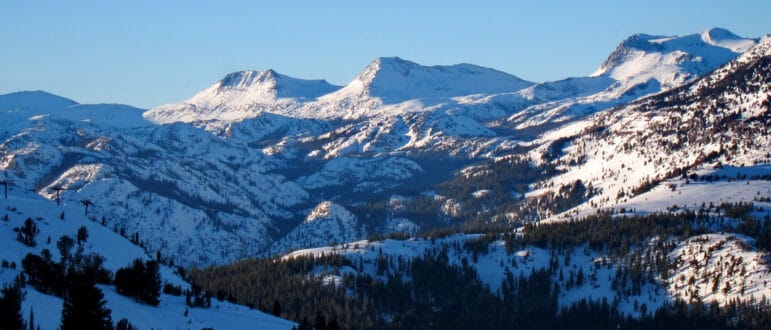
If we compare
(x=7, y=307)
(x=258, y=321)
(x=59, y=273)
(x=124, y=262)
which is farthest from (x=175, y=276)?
(x=7, y=307)

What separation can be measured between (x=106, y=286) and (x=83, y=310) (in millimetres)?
22921

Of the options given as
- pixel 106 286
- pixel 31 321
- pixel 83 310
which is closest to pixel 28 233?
pixel 106 286

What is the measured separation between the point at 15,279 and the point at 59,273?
698cm

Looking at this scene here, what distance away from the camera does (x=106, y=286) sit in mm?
86938

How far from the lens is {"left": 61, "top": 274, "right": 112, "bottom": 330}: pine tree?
211ft

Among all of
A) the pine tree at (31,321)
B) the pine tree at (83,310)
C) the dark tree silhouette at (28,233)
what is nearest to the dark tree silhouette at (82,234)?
the dark tree silhouette at (28,233)

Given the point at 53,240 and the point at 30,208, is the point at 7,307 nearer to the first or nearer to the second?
the point at 53,240

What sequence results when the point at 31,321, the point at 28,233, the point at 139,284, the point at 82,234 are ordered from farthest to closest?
the point at 82,234, the point at 28,233, the point at 139,284, the point at 31,321

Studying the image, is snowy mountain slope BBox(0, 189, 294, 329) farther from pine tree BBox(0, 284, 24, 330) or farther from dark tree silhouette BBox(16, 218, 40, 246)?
pine tree BBox(0, 284, 24, 330)

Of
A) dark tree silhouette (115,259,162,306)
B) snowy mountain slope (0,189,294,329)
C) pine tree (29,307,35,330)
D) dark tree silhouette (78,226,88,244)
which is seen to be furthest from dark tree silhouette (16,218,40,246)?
pine tree (29,307,35,330)

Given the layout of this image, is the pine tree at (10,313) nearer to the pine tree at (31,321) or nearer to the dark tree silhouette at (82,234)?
the pine tree at (31,321)

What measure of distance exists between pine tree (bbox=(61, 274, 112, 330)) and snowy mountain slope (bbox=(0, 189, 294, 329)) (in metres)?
5.27

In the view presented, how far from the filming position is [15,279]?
246 feet

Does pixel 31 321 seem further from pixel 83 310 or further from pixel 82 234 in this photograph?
pixel 82 234
